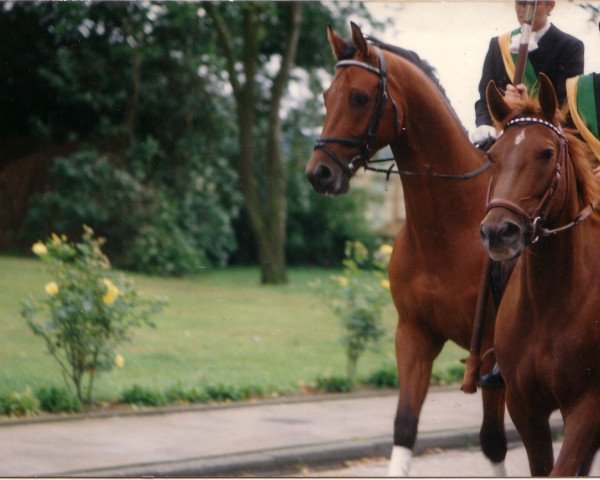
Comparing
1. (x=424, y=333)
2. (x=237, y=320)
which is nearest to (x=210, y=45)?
(x=237, y=320)

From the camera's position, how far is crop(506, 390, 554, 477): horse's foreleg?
470 centimetres

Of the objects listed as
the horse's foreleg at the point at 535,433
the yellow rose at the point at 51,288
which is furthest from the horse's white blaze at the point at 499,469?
the yellow rose at the point at 51,288

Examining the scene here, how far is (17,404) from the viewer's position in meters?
7.99

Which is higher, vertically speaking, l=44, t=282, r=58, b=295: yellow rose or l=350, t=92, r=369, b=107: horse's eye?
l=350, t=92, r=369, b=107: horse's eye

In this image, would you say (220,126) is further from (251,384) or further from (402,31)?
(402,31)

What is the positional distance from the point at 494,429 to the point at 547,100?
2241 mm

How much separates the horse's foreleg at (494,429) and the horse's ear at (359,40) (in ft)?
6.41

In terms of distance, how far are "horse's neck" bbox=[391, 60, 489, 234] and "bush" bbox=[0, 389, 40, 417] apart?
12.4 ft

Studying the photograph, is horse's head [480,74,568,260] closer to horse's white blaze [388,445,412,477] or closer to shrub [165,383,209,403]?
horse's white blaze [388,445,412,477]

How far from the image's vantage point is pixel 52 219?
675 inches

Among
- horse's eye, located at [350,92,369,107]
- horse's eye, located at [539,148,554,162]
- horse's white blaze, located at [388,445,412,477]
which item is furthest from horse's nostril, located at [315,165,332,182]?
horse's white blaze, located at [388,445,412,477]

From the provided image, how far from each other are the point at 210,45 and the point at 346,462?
498 inches

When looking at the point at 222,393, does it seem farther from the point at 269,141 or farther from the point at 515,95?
the point at 269,141

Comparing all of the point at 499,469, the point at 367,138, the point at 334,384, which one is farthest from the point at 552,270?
the point at 334,384
